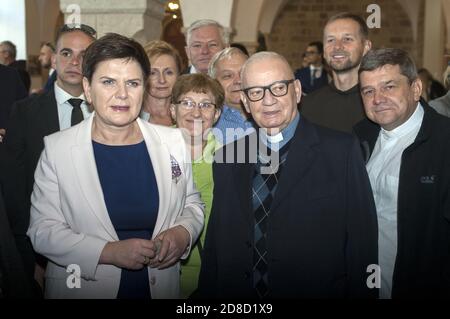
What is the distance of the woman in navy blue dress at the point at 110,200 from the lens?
234 cm

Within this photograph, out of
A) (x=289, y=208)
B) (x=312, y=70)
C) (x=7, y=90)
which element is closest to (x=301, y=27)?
(x=312, y=70)

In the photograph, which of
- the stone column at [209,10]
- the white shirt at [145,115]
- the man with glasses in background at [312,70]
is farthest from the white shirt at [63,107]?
the man with glasses in background at [312,70]

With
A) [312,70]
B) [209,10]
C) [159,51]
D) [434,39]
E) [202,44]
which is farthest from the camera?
[434,39]

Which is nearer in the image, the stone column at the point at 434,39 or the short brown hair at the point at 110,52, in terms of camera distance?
the short brown hair at the point at 110,52

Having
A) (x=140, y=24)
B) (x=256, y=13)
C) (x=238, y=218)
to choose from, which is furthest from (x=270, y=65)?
(x=256, y=13)

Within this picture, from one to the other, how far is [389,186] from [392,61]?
1.90ft

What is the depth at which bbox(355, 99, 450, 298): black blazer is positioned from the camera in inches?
102

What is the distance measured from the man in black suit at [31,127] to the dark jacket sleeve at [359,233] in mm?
A: 1528

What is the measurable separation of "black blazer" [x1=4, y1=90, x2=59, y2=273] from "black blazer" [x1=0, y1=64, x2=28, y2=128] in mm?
745

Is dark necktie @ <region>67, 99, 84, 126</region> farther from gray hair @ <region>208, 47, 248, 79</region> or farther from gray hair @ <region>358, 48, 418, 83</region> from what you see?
gray hair @ <region>358, 48, 418, 83</region>

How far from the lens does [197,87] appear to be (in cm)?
317

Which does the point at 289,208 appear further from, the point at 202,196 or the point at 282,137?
the point at 202,196

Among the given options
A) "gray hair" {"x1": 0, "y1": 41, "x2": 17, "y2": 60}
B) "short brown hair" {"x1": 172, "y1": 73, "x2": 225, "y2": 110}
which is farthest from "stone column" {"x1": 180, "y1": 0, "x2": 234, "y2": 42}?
"short brown hair" {"x1": 172, "y1": 73, "x2": 225, "y2": 110}

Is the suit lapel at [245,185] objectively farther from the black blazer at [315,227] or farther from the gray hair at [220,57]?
the gray hair at [220,57]
